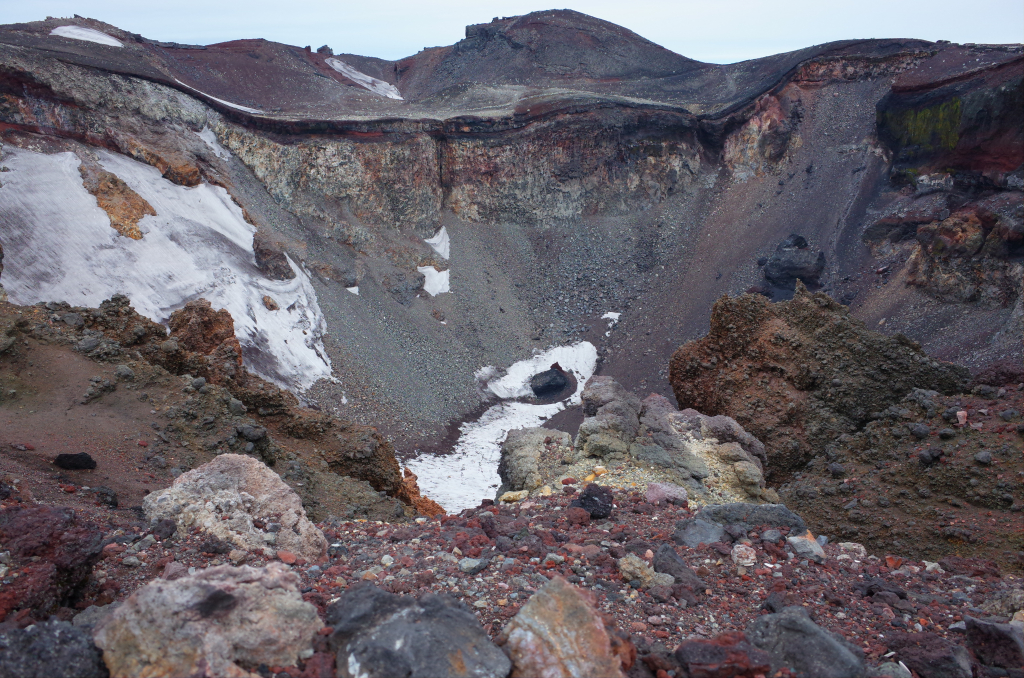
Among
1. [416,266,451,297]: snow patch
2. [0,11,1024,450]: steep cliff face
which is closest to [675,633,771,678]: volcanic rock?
[0,11,1024,450]: steep cliff face

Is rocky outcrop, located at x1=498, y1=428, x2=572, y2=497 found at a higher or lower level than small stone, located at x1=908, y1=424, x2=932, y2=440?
lower

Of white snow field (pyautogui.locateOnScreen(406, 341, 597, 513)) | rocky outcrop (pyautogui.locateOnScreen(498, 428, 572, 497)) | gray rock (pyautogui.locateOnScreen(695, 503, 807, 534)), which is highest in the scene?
gray rock (pyautogui.locateOnScreen(695, 503, 807, 534))

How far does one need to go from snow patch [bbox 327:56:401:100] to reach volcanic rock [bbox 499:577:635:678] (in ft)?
155

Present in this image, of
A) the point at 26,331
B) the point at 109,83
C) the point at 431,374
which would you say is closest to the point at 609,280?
the point at 431,374

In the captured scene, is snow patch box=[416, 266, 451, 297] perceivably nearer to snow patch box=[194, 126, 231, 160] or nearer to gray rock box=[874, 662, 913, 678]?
snow patch box=[194, 126, 231, 160]

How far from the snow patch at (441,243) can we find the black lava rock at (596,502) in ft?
73.3

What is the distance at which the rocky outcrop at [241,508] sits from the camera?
16.4ft

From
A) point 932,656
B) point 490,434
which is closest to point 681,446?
point 932,656

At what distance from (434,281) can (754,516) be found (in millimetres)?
22071

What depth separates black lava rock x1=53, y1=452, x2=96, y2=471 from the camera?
274 inches

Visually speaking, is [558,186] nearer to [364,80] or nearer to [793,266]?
[793,266]

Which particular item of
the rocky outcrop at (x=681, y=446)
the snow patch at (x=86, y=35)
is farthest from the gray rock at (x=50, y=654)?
the snow patch at (x=86, y=35)

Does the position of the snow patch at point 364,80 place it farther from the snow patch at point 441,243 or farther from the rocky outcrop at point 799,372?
the rocky outcrop at point 799,372

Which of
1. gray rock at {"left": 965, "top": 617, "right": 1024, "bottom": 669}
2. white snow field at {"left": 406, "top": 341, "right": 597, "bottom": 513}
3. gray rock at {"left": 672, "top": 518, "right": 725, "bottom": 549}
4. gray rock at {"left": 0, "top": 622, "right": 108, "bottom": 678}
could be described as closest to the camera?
gray rock at {"left": 0, "top": 622, "right": 108, "bottom": 678}
